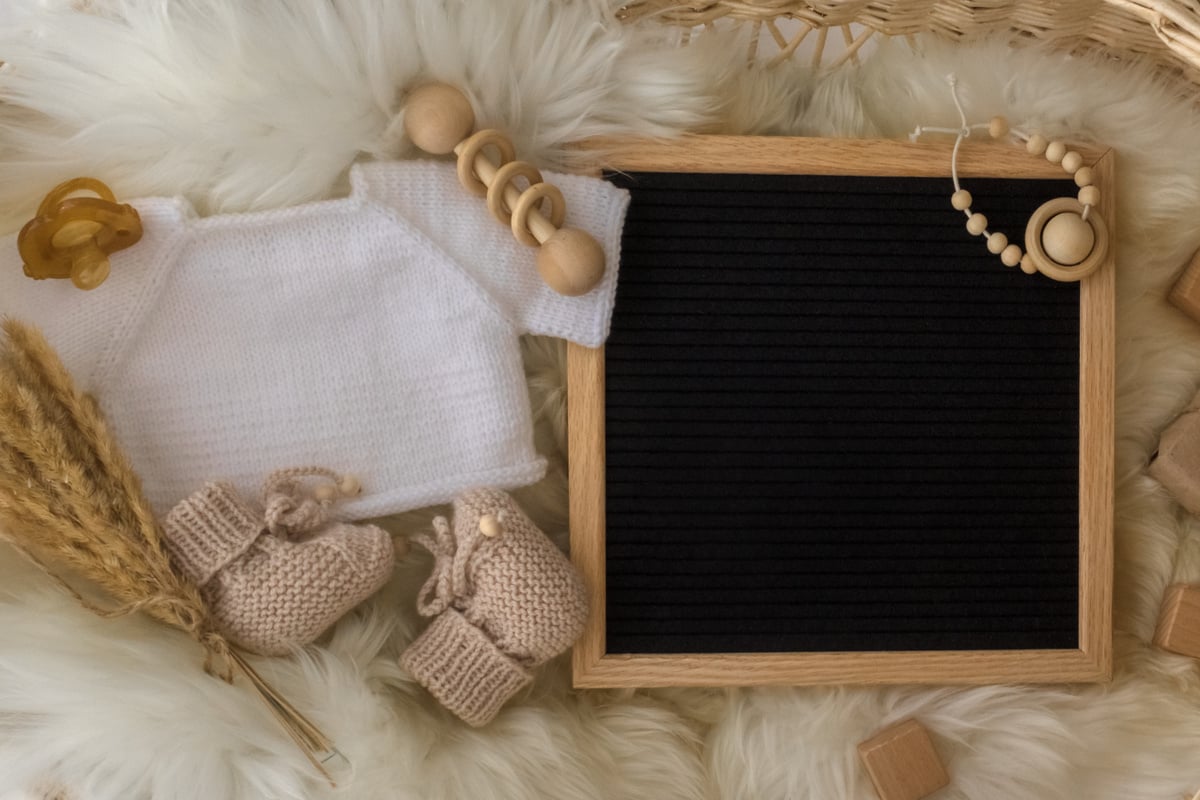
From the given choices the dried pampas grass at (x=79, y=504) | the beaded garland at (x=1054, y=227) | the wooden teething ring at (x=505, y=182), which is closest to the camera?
the dried pampas grass at (x=79, y=504)

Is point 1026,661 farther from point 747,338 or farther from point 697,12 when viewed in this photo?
point 697,12

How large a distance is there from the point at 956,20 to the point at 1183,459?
0.55 m

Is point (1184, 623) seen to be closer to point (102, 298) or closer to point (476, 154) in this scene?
point (476, 154)

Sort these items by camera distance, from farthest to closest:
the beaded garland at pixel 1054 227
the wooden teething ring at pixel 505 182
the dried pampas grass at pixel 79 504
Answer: the beaded garland at pixel 1054 227 → the wooden teething ring at pixel 505 182 → the dried pampas grass at pixel 79 504

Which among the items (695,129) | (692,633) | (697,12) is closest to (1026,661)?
(692,633)

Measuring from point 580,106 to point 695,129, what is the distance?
0.43 feet

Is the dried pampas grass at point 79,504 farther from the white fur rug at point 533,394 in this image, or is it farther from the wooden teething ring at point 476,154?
the wooden teething ring at point 476,154

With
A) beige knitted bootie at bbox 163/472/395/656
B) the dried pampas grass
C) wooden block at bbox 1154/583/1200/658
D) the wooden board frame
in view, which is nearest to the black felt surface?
the wooden board frame

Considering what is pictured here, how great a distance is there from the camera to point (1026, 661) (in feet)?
3.54

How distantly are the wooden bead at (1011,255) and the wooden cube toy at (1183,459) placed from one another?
277 millimetres

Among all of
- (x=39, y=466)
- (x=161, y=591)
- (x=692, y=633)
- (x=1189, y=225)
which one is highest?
(x=1189, y=225)

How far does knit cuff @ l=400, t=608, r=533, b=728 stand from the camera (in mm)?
963

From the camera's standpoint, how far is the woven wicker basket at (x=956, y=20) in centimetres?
106

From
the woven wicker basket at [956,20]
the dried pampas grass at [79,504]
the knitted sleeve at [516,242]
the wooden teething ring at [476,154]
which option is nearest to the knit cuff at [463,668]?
the dried pampas grass at [79,504]
